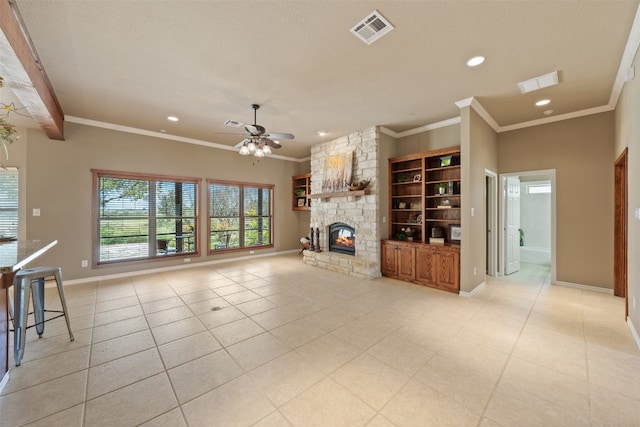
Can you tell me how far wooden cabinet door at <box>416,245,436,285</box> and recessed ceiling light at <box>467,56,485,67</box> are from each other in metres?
2.89

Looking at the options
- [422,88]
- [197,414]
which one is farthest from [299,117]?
[197,414]

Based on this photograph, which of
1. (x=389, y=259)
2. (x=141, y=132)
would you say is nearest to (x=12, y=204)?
(x=141, y=132)

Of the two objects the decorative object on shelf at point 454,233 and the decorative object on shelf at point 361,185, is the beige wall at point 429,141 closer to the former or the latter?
the decorative object on shelf at point 361,185

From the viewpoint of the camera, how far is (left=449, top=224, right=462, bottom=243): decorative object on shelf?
472 centimetres

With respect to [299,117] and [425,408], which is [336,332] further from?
[299,117]

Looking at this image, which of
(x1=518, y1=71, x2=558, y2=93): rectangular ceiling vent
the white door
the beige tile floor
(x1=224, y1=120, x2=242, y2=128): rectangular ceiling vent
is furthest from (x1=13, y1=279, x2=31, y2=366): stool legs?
the white door

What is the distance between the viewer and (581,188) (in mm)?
4496

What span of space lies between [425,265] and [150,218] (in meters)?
5.87

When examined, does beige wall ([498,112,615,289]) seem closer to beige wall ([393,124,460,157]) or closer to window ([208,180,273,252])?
beige wall ([393,124,460,157])

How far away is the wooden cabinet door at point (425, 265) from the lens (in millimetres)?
4586

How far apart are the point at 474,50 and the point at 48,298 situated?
22.7ft

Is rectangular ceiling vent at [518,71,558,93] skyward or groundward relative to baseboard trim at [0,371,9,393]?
skyward

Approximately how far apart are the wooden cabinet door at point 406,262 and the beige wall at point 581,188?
2.61 metres

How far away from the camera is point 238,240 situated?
285 inches
